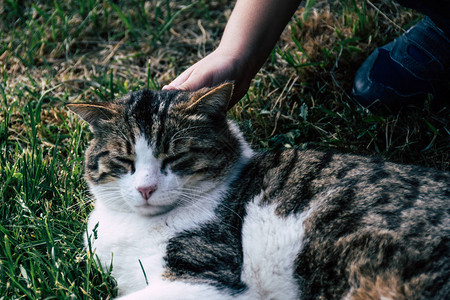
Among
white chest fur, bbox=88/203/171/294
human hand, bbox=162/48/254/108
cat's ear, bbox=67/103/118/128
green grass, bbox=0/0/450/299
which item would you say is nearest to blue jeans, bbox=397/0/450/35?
green grass, bbox=0/0/450/299

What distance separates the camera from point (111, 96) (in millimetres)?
3592

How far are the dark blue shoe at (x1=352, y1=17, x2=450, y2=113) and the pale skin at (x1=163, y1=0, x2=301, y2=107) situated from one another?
34.0 inches

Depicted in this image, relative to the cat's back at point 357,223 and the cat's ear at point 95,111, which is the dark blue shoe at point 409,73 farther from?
the cat's ear at point 95,111

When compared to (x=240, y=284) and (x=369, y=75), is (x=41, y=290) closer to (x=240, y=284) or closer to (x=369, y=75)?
(x=240, y=284)

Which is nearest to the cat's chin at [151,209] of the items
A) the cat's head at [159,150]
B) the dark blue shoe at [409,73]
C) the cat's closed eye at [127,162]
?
the cat's head at [159,150]

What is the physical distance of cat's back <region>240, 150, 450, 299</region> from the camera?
6.07 feet

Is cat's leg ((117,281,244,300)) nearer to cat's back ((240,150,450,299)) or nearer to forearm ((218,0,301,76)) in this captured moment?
cat's back ((240,150,450,299))

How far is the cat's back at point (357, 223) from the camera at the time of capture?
1.85 m

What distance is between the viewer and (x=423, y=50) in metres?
3.42

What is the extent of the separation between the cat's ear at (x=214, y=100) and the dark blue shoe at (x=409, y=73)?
4.77ft

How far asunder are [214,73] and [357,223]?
4.32 feet

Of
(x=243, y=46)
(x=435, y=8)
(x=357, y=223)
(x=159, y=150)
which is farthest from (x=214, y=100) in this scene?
(x=435, y=8)

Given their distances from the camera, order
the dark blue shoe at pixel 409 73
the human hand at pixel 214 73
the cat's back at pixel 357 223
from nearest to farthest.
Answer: the cat's back at pixel 357 223
the human hand at pixel 214 73
the dark blue shoe at pixel 409 73

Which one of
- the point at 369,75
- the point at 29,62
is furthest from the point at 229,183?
the point at 29,62
